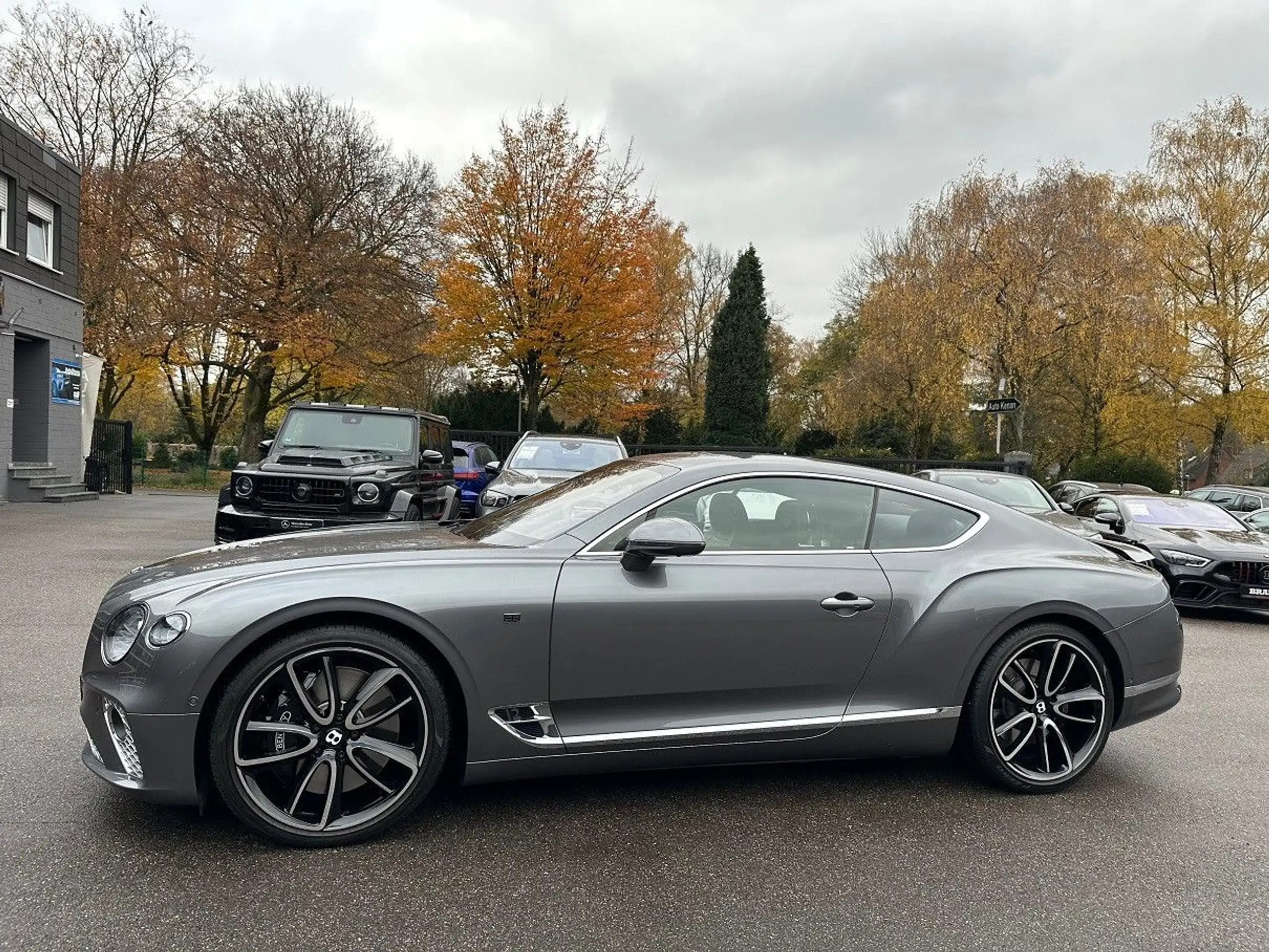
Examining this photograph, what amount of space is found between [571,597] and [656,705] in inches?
20.8

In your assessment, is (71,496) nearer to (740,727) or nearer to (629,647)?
(629,647)

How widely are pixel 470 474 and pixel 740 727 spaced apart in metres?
12.5

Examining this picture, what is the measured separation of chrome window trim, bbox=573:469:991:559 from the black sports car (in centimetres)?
669

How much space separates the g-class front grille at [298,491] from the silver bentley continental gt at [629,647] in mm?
4868

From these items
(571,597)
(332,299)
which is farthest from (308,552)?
(332,299)

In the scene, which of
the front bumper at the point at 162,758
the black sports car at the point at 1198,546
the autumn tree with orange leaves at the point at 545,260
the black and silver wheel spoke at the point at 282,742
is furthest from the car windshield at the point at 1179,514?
the autumn tree with orange leaves at the point at 545,260

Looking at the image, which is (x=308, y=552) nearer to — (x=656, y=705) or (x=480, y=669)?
(x=480, y=669)

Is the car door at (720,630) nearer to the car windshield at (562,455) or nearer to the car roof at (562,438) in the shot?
A: the car windshield at (562,455)

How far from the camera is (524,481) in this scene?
9.64 metres

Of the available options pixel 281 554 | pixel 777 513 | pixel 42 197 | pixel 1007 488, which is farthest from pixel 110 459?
pixel 777 513

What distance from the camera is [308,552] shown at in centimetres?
324

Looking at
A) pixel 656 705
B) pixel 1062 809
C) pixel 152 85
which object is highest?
pixel 152 85

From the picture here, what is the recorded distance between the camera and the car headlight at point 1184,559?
880cm

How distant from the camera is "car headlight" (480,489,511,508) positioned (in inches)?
345
